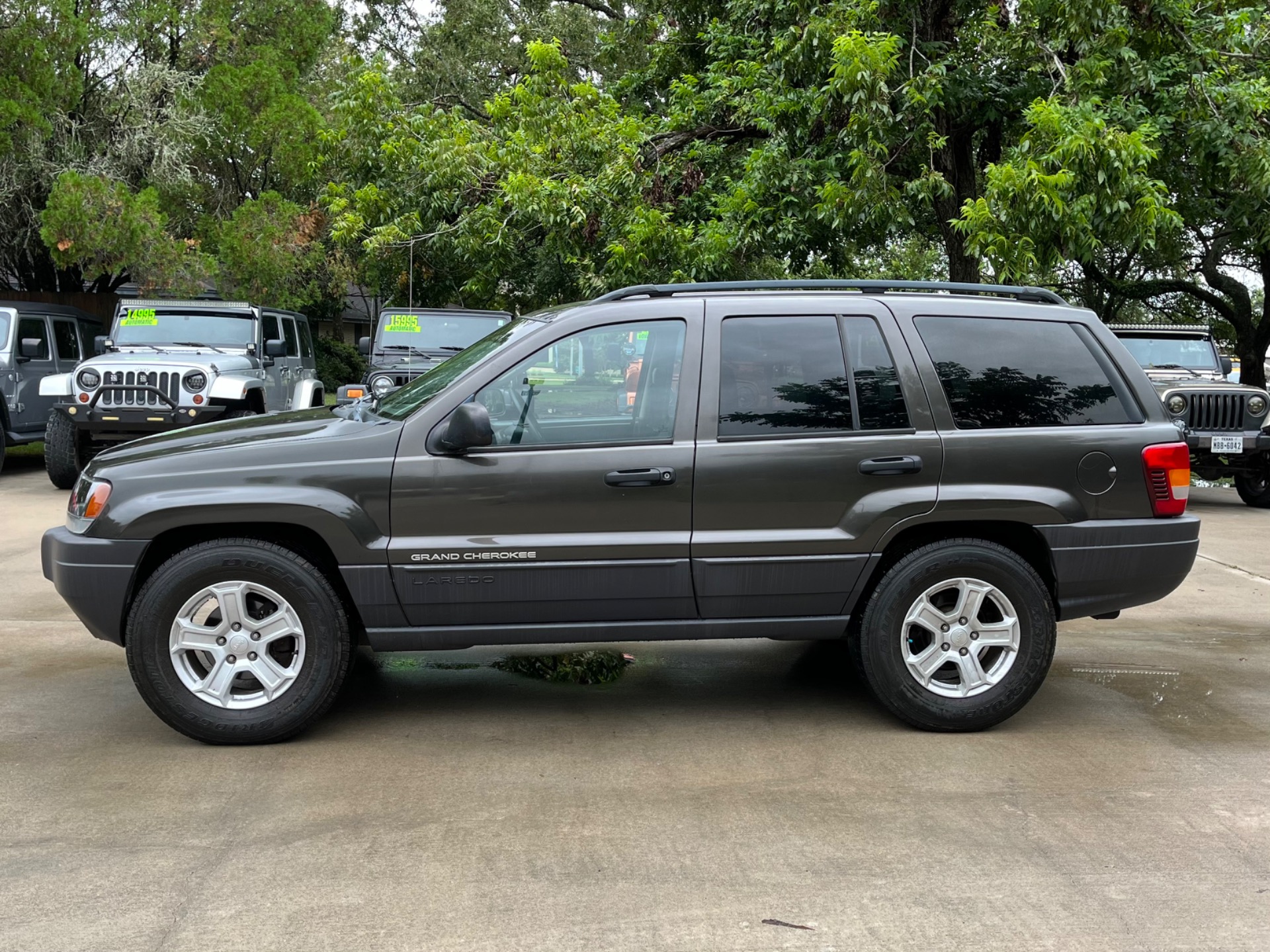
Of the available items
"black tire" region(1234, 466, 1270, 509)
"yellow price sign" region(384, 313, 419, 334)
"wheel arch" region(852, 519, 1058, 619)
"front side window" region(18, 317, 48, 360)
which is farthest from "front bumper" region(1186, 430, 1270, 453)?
"front side window" region(18, 317, 48, 360)

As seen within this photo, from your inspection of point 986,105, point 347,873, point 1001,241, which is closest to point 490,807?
point 347,873

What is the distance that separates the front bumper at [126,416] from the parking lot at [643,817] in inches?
256

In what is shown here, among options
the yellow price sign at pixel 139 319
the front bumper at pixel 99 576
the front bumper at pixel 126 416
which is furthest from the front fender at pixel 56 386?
the front bumper at pixel 99 576

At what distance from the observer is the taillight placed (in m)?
5.14

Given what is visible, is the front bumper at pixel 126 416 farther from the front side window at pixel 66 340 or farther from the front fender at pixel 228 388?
the front side window at pixel 66 340

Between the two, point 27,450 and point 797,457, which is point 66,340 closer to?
point 27,450

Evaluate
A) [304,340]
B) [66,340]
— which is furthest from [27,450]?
[304,340]

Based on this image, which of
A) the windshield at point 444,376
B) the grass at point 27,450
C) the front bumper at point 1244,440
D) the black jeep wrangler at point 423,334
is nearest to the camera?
the windshield at point 444,376

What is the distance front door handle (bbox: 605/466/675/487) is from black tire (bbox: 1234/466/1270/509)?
10427 millimetres

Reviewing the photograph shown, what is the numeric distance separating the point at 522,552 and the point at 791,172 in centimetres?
1024

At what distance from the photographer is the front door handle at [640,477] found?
15.8 ft

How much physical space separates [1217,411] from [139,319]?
37.7 ft

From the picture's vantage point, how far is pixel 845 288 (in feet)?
17.6

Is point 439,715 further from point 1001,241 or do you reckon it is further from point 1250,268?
point 1250,268
